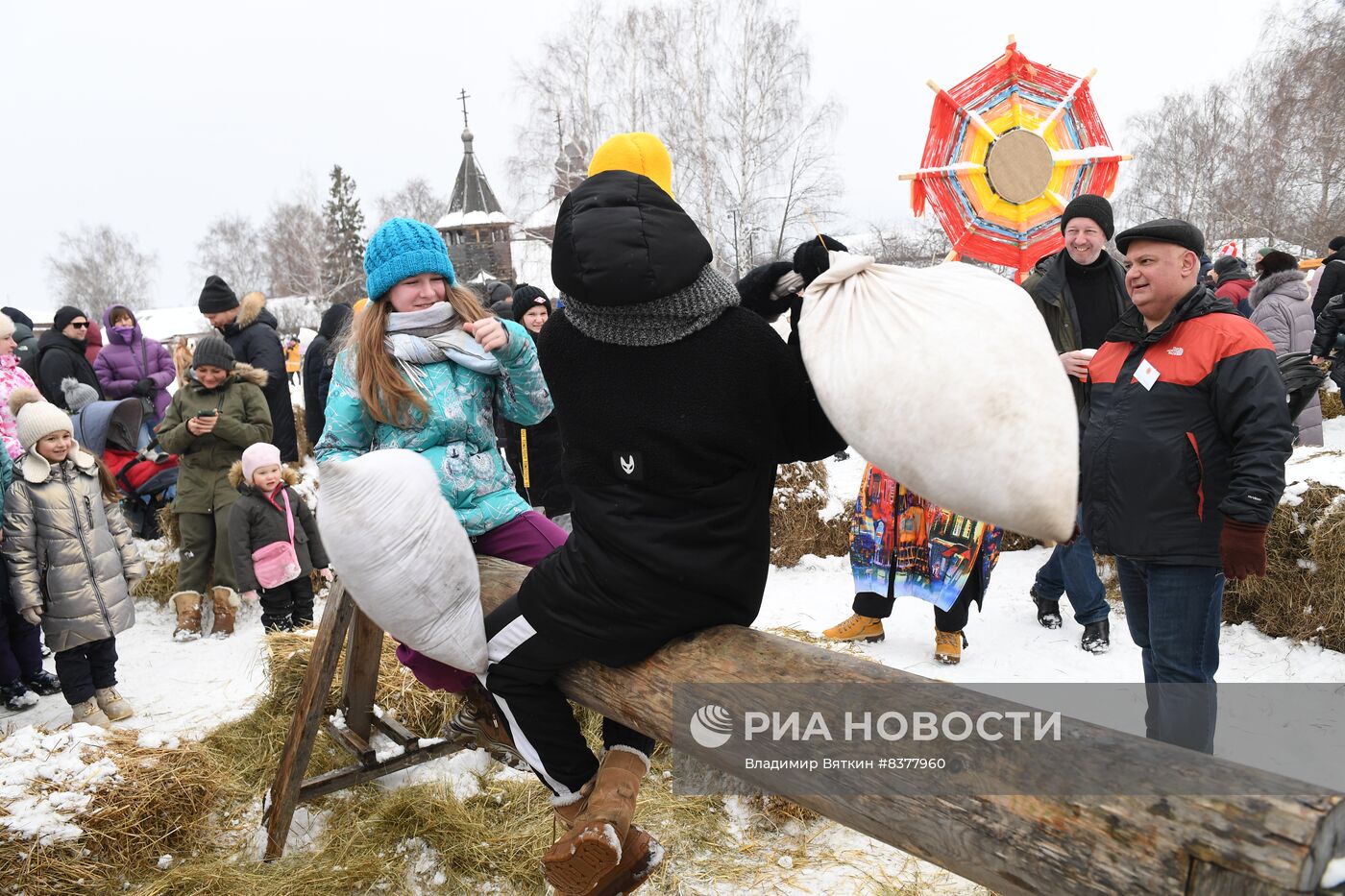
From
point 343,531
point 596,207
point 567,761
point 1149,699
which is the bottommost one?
point 1149,699

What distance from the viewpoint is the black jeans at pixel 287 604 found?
5.34 m

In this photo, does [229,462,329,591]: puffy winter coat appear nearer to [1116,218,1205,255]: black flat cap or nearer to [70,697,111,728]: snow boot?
[70,697,111,728]: snow boot

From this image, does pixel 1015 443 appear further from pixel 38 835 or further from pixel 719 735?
pixel 38 835

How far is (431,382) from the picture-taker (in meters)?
2.63

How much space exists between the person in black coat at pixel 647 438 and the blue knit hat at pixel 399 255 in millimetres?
891

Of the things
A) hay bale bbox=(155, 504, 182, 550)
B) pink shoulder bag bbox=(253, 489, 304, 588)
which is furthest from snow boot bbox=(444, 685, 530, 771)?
hay bale bbox=(155, 504, 182, 550)

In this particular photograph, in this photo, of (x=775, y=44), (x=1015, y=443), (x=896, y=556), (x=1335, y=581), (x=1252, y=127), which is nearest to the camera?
(x=1015, y=443)

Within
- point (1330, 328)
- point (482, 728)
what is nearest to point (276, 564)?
point (482, 728)

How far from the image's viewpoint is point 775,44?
2014 cm

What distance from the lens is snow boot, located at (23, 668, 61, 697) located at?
475cm

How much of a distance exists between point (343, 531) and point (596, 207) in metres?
0.98

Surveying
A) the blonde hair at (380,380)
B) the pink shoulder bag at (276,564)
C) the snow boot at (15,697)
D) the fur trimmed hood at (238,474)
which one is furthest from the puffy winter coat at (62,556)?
the blonde hair at (380,380)

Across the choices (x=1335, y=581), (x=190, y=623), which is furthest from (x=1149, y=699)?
(x=190, y=623)

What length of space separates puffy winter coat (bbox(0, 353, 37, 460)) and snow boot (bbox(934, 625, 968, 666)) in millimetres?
5306
